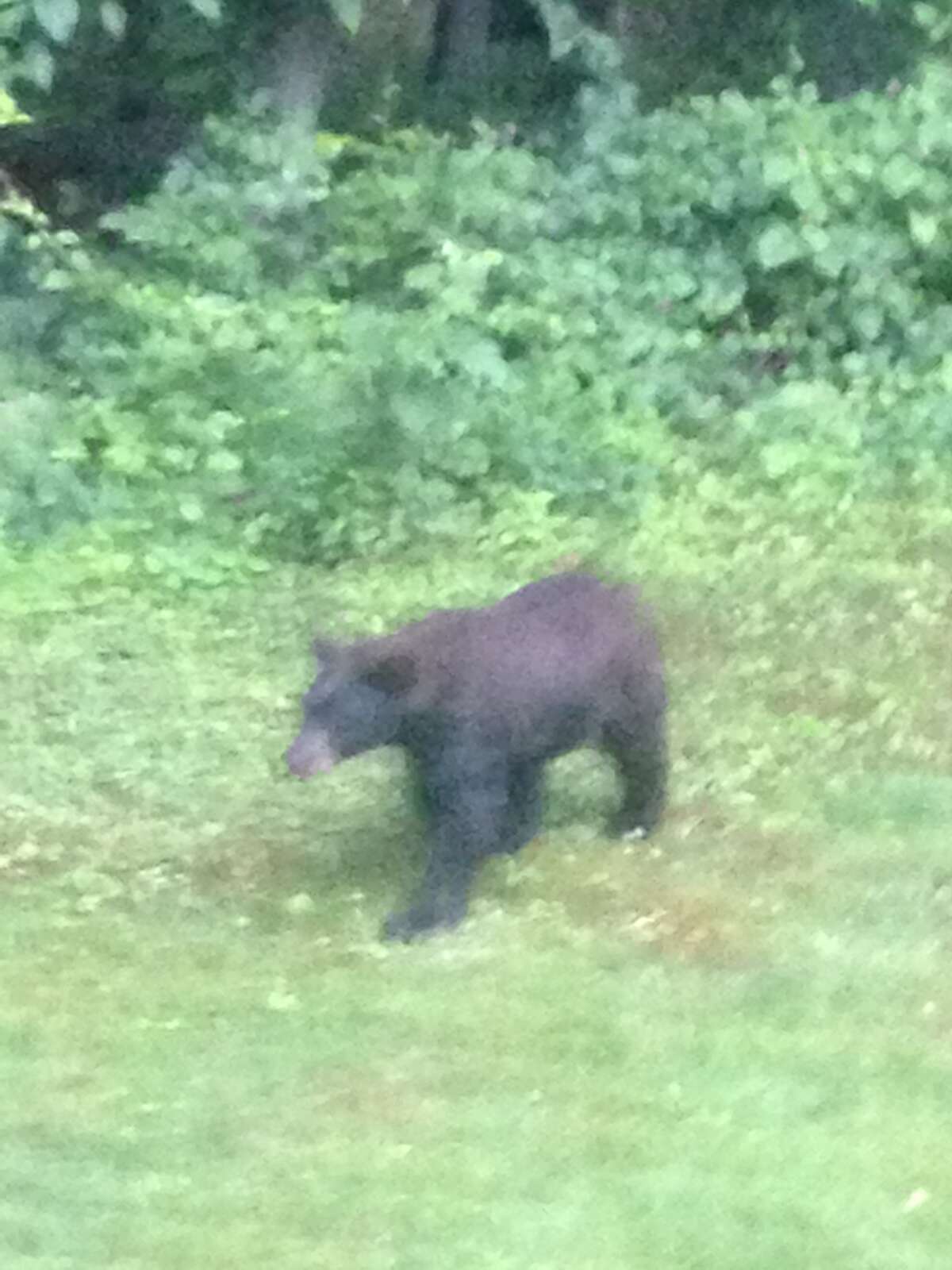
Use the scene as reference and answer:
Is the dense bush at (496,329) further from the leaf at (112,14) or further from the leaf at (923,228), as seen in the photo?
the leaf at (112,14)

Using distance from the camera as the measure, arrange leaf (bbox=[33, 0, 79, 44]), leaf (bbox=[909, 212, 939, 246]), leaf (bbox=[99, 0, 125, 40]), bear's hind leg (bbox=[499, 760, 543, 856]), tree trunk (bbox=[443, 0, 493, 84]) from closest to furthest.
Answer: bear's hind leg (bbox=[499, 760, 543, 856]) < leaf (bbox=[33, 0, 79, 44]) < leaf (bbox=[99, 0, 125, 40]) < leaf (bbox=[909, 212, 939, 246]) < tree trunk (bbox=[443, 0, 493, 84])

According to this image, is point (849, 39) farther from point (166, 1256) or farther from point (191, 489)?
point (166, 1256)

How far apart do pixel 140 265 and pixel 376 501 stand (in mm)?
2338

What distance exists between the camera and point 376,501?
22.0ft

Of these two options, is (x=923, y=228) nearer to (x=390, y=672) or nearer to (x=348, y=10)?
(x=348, y=10)

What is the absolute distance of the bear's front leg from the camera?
4.16m

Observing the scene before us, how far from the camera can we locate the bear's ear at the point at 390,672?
4066 mm

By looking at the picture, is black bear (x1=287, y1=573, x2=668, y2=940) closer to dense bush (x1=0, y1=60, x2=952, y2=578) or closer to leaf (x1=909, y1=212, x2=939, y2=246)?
dense bush (x1=0, y1=60, x2=952, y2=578)

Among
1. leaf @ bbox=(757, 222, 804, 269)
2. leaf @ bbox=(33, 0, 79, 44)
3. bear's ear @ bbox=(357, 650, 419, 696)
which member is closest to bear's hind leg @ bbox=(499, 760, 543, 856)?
bear's ear @ bbox=(357, 650, 419, 696)

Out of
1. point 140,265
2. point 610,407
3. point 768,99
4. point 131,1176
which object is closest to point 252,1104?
point 131,1176

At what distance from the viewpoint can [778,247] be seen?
25.5 ft

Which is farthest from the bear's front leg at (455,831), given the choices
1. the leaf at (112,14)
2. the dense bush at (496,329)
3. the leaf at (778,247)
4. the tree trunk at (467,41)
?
the tree trunk at (467,41)


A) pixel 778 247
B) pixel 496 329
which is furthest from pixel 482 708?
pixel 778 247

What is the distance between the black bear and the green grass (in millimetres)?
209
